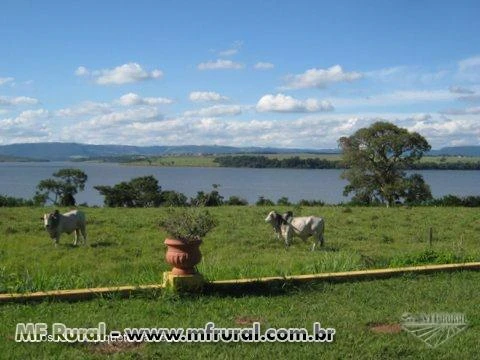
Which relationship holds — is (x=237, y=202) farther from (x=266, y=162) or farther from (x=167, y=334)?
(x=266, y=162)

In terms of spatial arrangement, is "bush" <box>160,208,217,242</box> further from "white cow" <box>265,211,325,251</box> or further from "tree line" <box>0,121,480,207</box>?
"tree line" <box>0,121,480,207</box>

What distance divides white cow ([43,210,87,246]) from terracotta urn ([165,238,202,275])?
9.62 meters

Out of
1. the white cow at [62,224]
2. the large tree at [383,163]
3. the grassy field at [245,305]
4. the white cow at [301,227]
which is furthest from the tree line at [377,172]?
the grassy field at [245,305]

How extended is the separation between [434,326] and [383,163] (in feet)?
140

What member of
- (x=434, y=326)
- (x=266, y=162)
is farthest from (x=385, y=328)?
(x=266, y=162)

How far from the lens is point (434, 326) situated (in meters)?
7.19

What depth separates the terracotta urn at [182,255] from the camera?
848 centimetres

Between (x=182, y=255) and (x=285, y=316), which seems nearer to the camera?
(x=285, y=316)

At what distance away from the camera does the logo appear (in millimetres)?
6770

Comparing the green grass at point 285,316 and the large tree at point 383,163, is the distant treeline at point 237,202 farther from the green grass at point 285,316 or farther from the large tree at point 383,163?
the green grass at point 285,316

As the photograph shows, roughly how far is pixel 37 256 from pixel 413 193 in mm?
38098

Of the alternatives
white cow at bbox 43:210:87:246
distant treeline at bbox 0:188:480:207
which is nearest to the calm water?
distant treeline at bbox 0:188:480:207

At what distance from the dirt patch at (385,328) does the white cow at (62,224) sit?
479 inches

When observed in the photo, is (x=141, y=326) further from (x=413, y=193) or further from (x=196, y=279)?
(x=413, y=193)
